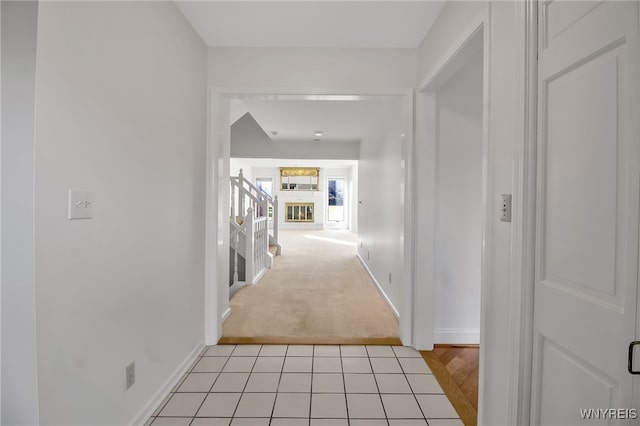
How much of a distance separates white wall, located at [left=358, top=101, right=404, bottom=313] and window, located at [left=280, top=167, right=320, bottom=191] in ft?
20.7

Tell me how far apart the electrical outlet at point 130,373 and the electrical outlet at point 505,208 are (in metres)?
1.87

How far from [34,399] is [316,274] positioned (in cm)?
391

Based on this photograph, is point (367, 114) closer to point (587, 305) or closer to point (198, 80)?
point (198, 80)

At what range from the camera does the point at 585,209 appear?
2.99 ft

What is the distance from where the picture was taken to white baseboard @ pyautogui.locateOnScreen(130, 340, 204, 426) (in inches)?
62.7

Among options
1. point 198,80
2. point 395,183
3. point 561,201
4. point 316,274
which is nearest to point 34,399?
point 561,201

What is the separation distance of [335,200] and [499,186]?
34.4 ft

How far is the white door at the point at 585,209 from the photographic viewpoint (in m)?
0.79

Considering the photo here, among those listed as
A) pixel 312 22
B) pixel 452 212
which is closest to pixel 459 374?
pixel 452 212

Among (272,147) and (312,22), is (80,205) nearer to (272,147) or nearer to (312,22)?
(312,22)

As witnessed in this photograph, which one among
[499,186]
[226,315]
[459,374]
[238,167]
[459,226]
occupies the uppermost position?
Answer: [238,167]

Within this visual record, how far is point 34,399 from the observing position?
A: 1.02m

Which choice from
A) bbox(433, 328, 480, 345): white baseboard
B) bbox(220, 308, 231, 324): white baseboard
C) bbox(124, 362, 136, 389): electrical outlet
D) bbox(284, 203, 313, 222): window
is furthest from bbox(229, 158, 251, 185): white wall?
bbox(124, 362, 136, 389): electrical outlet

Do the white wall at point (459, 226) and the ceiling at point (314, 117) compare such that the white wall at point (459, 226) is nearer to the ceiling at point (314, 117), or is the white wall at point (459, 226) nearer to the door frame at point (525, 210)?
the ceiling at point (314, 117)
